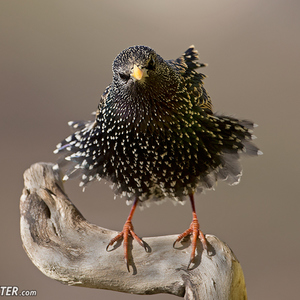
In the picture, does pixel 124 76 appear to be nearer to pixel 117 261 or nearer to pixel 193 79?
pixel 193 79

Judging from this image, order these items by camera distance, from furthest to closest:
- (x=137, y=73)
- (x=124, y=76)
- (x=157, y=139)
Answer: (x=157, y=139) < (x=124, y=76) < (x=137, y=73)

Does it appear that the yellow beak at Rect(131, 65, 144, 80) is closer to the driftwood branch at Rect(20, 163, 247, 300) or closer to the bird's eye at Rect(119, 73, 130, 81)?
the bird's eye at Rect(119, 73, 130, 81)

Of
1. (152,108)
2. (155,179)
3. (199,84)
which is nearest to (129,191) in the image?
(155,179)

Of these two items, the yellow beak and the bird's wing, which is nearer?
the yellow beak

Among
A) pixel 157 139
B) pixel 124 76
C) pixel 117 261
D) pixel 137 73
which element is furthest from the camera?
pixel 117 261

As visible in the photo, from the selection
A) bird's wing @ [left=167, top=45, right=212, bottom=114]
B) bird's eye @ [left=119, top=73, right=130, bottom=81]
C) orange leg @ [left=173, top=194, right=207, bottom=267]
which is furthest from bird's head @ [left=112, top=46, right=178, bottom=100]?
orange leg @ [left=173, top=194, right=207, bottom=267]

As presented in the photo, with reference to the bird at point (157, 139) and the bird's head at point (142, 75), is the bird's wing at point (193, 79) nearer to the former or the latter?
the bird at point (157, 139)

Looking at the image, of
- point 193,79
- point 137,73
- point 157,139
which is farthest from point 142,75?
point 193,79

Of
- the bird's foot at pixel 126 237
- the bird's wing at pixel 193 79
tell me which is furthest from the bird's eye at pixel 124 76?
the bird's foot at pixel 126 237
